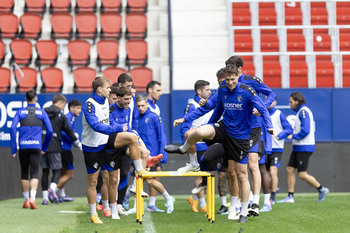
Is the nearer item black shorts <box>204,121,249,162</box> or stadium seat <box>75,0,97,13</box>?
black shorts <box>204,121,249,162</box>

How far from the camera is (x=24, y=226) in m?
9.10

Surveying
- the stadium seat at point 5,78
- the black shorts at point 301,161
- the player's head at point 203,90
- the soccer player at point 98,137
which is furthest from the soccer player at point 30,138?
the stadium seat at point 5,78

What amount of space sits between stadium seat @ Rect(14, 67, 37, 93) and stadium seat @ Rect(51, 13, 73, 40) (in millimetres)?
1581

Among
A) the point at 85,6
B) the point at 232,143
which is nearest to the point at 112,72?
the point at 85,6

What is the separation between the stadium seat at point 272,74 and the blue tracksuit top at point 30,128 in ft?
21.8

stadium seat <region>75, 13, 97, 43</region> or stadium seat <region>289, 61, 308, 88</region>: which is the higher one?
stadium seat <region>75, 13, 97, 43</region>

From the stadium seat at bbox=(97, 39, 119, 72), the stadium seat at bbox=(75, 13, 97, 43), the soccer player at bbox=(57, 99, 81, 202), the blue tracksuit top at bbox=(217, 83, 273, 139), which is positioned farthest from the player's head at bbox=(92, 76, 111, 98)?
the stadium seat at bbox=(75, 13, 97, 43)

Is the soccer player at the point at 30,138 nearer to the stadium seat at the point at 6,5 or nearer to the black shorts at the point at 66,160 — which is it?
the black shorts at the point at 66,160

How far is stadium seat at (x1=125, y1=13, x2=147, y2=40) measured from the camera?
63.5ft

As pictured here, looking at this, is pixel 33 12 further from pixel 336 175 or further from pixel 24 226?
pixel 24 226

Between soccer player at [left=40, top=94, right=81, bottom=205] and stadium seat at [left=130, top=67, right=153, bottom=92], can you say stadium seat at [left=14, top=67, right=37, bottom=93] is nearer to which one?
stadium seat at [left=130, top=67, right=153, bottom=92]

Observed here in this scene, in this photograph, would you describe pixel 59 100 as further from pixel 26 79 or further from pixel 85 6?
pixel 85 6

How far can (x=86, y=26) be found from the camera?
19.3 m

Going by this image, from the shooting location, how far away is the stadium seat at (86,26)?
19.2 m
